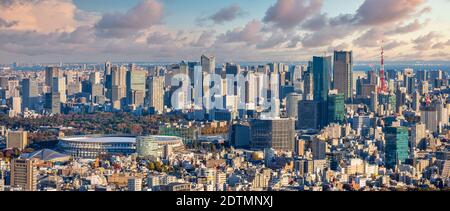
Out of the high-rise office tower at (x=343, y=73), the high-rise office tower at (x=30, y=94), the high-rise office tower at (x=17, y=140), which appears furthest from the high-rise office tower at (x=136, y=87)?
the high-rise office tower at (x=17, y=140)

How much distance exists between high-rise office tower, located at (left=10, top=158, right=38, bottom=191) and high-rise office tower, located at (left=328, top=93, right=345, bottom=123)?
749 centimetres

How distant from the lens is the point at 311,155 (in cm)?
934

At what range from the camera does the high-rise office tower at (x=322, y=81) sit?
14125 mm

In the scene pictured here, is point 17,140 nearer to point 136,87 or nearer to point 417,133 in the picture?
point 136,87

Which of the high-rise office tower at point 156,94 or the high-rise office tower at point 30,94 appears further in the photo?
the high-rise office tower at point 156,94

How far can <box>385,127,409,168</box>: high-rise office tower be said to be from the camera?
29.6 feet

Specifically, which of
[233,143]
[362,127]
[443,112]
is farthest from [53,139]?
[443,112]

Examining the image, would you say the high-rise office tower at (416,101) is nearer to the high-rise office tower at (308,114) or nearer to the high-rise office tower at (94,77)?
the high-rise office tower at (308,114)

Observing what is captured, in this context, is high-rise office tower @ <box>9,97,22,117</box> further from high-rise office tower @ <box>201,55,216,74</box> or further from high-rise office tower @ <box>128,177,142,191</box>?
high-rise office tower @ <box>128,177,142,191</box>

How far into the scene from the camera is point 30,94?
43.3ft

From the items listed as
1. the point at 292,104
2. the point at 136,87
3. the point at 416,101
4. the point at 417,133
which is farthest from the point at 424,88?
the point at 136,87

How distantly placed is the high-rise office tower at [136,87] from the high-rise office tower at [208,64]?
1.45m

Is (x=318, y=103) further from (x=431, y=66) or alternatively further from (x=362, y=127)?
(x=431, y=66)
